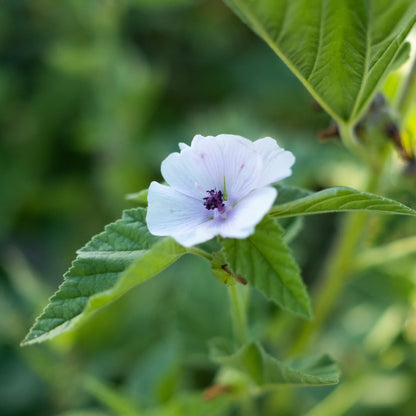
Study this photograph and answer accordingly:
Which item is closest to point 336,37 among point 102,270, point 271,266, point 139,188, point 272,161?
point 272,161

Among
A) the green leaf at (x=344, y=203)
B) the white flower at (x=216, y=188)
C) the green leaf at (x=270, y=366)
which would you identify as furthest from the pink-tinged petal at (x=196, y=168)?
the green leaf at (x=270, y=366)

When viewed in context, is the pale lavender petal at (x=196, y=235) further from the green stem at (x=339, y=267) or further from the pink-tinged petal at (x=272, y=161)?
the green stem at (x=339, y=267)

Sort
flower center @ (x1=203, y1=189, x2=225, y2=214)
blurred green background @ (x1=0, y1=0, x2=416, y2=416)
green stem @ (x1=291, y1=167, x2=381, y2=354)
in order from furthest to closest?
blurred green background @ (x1=0, y1=0, x2=416, y2=416) → green stem @ (x1=291, y1=167, x2=381, y2=354) → flower center @ (x1=203, y1=189, x2=225, y2=214)

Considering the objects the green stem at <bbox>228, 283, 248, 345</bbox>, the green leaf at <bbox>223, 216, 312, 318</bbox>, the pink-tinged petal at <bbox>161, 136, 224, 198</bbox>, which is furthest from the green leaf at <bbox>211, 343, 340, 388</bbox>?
the pink-tinged petal at <bbox>161, 136, 224, 198</bbox>

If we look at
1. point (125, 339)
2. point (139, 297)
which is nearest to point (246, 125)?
point (139, 297)

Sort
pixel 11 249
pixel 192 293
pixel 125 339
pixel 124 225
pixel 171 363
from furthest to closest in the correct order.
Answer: pixel 11 249 → pixel 125 339 → pixel 171 363 → pixel 192 293 → pixel 124 225

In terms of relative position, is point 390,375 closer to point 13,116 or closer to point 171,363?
point 171,363

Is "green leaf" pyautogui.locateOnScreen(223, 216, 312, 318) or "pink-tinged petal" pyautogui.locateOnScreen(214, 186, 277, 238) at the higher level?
"pink-tinged petal" pyautogui.locateOnScreen(214, 186, 277, 238)

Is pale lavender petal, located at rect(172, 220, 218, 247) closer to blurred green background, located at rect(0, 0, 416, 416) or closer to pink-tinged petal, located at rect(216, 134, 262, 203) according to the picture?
pink-tinged petal, located at rect(216, 134, 262, 203)
